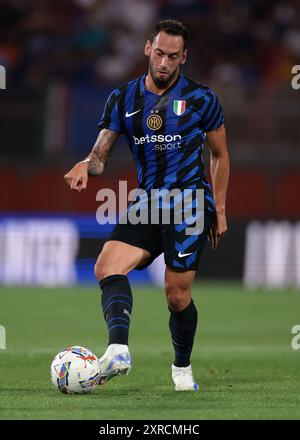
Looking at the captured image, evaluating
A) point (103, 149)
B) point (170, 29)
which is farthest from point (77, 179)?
point (170, 29)

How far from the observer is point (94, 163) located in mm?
6848

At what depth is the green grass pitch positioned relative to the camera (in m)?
Result: 5.95

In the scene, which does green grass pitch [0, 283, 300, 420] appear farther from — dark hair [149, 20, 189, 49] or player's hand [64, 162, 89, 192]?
dark hair [149, 20, 189, 49]

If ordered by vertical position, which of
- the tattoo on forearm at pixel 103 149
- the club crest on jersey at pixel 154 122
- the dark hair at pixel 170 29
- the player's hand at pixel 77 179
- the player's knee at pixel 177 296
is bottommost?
the player's knee at pixel 177 296

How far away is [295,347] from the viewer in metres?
10.3

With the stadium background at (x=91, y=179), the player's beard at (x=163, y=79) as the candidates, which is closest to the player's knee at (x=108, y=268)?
the player's beard at (x=163, y=79)

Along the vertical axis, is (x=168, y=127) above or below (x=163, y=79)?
below

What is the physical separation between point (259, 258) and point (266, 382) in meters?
10.2

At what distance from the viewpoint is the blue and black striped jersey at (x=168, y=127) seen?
6887mm

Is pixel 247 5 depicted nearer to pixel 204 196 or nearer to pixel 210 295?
pixel 210 295

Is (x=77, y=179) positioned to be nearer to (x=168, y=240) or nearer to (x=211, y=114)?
(x=168, y=240)

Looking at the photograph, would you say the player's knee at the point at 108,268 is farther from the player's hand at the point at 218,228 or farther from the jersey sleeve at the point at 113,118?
the jersey sleeve at the point at 113,118

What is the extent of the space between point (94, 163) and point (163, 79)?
0.67 meters

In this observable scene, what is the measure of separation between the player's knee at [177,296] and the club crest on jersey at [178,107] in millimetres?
1085
